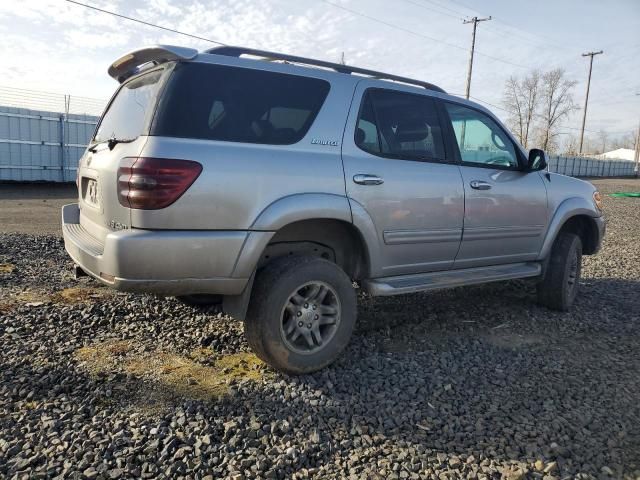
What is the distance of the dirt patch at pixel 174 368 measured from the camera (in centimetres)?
311

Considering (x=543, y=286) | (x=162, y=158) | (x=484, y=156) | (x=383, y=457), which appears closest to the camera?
(x=383, y=457)

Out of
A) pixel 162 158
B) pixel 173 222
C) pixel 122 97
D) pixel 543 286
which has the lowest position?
pixel 543 286

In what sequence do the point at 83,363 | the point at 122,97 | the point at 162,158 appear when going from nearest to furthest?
the point at 162,158 → the point at 83,363 → the point at 122,97

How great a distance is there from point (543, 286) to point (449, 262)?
5.10 feet

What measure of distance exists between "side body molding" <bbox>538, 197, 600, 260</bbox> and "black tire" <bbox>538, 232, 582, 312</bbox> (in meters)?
0.15

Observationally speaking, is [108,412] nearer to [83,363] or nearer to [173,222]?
[83,363]

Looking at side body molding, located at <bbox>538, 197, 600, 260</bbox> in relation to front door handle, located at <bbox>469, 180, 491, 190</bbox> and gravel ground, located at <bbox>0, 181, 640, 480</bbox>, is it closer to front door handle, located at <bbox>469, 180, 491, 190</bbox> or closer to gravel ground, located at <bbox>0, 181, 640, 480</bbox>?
gravel ground, located at <bbox>0, 181, 640, 480</bbox>

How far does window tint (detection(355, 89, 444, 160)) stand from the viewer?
3705 millimetres

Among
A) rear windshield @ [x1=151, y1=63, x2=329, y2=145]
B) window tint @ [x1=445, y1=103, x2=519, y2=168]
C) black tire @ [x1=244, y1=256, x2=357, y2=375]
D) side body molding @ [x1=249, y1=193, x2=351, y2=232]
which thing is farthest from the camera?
window tint @ [x1=445, y1=103, x2=519, y2=168]

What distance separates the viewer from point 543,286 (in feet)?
17.0

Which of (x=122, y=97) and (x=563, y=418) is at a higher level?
(x=122, y=97)

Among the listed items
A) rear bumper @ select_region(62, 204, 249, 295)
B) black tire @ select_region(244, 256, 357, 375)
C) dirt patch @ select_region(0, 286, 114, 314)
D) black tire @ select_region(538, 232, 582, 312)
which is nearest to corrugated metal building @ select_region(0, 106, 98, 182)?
dirt patch @ select_region(0, 286, 114, 314)

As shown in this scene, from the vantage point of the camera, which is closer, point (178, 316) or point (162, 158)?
point (162, 158)

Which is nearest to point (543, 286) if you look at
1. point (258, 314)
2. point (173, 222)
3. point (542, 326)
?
point (542, 326)
